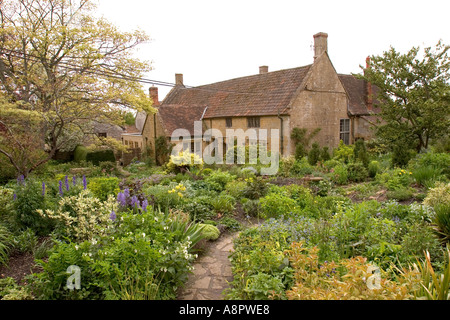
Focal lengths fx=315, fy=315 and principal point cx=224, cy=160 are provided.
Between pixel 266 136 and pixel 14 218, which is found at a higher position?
pixel 266 136

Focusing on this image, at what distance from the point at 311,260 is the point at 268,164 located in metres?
12.4

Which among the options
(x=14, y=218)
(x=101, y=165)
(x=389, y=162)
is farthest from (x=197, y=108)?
(x=14, y=218)

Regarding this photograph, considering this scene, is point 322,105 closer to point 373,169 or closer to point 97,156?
point 373,169

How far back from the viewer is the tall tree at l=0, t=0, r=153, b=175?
56.3 feet

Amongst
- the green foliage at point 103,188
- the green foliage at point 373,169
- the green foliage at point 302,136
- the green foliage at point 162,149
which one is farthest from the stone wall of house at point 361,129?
the green foliage at point 103,188

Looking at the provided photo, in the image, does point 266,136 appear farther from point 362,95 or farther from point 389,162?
point 362,95

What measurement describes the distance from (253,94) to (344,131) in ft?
25.3

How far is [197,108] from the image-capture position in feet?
88.5

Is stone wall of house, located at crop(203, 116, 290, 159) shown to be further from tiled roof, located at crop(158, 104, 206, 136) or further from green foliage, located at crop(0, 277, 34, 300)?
green foliage, located at crop(0, 277, 34, 300)

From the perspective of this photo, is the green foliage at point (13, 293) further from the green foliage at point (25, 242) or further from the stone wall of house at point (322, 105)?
the stone wall of house at point (322, 105)

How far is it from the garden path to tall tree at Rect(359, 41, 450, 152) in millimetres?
12293

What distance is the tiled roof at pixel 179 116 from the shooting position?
79.2 ft
